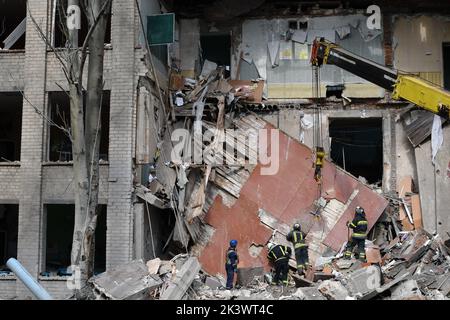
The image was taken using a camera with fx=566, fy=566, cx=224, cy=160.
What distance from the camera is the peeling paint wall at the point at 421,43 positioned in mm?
17031

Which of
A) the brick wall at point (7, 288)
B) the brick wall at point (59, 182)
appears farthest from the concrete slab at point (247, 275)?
the brick wall at point (7, 288)

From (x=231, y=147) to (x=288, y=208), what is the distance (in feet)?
7.51

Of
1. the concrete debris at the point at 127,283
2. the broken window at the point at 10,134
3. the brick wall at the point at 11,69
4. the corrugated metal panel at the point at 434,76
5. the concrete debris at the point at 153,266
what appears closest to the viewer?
the concrete debris at the point at 127,283

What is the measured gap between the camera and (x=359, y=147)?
1902 cm

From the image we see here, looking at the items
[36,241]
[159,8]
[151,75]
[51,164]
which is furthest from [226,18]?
[36,241]

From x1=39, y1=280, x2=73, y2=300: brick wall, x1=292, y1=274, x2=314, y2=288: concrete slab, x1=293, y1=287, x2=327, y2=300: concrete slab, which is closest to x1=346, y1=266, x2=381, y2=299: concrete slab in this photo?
x1=293, y1=287, x2=327, y2=300: concrete slab

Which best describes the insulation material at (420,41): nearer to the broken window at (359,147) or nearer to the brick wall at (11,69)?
the broken window at (359,147)

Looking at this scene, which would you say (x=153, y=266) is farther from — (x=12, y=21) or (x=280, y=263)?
(x=12, y=21)

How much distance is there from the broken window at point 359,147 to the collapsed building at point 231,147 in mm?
69

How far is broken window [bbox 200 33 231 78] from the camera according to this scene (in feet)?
59.3

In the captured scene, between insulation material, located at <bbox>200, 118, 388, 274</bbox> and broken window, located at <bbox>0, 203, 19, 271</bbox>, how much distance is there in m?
6.61

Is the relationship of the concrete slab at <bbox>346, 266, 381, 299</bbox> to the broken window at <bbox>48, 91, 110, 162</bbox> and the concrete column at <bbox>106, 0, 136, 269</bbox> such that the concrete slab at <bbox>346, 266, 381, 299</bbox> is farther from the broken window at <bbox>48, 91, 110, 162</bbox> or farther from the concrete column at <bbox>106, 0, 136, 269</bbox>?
the broken window at <bbox>48, 91, 110, 162</bbox>

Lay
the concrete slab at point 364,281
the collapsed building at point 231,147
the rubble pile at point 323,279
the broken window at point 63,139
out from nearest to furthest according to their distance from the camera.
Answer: the rubble pile at point 323,279 < the concrete slab at point 364,281 < the collapsed building at point 231,147 < the broken window at point 63,139

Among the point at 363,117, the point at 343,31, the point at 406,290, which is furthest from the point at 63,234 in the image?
the point at 406,290
